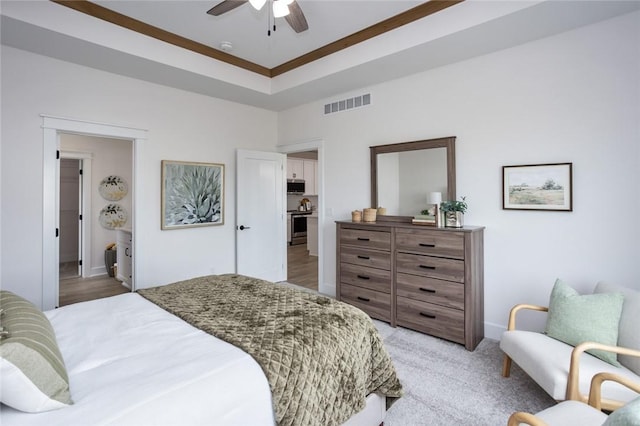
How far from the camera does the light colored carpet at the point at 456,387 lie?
206cm

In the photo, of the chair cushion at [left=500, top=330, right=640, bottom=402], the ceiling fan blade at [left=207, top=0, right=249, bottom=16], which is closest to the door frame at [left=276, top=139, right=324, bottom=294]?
the ceiling fan blade at [left=207, top=0, right=249, bottom=16]

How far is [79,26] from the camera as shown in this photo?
9.43 feet

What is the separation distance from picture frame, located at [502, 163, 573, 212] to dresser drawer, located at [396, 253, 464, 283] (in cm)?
76

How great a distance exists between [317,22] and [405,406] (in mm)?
3304

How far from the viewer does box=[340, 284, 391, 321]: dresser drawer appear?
11.5ft

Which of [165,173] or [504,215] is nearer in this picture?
[504,215]

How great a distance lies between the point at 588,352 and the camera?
2.05 meters

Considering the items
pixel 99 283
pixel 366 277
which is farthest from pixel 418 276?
pixel 99 283

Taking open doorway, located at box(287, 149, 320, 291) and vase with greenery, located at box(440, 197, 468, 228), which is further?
open doorway, located at box(287, 149, 320, 291)

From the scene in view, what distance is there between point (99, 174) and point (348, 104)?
179 inches

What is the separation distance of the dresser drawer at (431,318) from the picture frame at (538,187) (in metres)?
1.14

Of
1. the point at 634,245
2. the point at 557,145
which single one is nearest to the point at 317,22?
the point at 557,145

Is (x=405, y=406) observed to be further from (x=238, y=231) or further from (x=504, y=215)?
(x=238, y=231)

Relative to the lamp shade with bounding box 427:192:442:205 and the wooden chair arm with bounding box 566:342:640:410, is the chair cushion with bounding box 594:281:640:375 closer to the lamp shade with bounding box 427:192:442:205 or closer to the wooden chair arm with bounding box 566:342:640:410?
the wooden chair arm with bounding box 566:342:640:410
